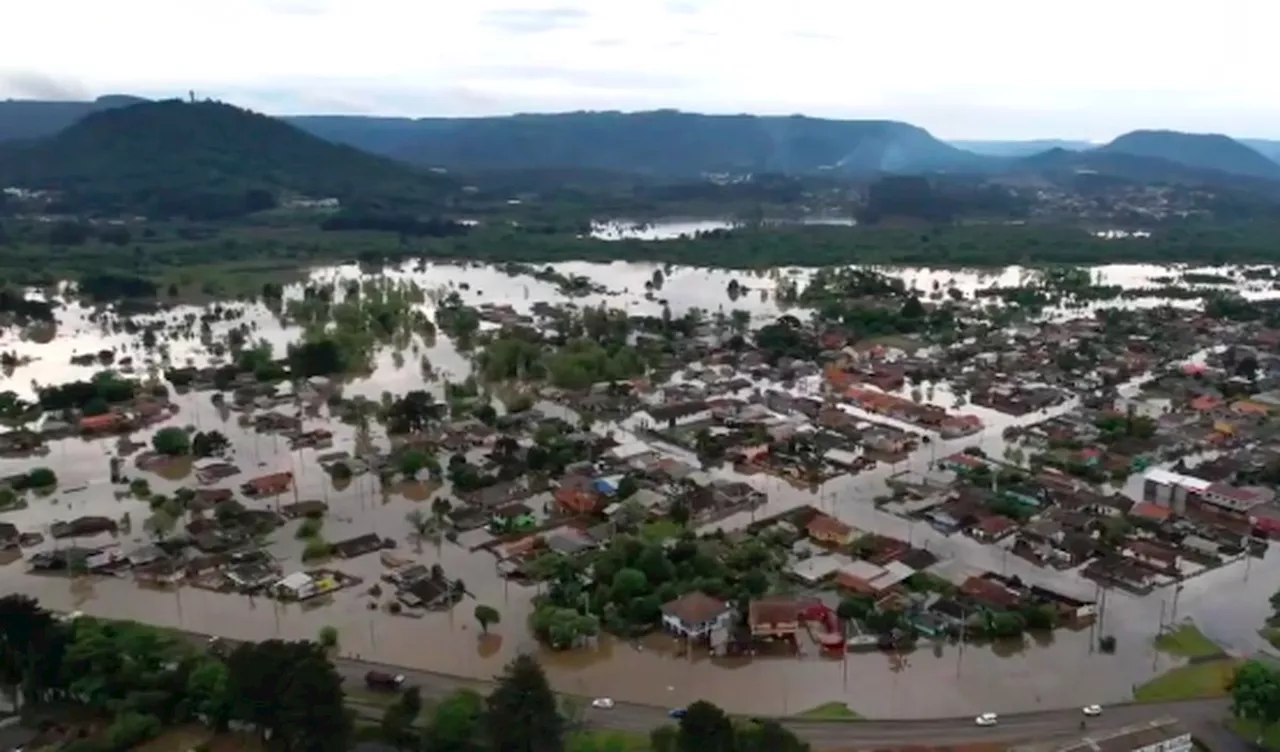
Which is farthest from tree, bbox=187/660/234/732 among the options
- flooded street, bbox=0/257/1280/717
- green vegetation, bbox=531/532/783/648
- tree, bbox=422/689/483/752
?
green vegetation, bbox=531/532/783/648

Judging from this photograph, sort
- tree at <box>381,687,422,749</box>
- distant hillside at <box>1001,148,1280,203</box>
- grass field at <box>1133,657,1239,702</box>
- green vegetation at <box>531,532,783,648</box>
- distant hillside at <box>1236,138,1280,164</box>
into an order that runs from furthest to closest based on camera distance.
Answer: distant hillside at <box>1236,138,1280,164</box> → distant hillside at <box>1001,148,1280,203</box> → green vegetation at <box>531,532,783,648</box> → grass field at <box>1133,657,1239,702</box> → tree at <box>381,687,422,749</box>

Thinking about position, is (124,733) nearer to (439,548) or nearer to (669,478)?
(439,548)

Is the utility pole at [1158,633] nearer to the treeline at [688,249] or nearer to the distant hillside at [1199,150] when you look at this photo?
the treeline at [688,249]

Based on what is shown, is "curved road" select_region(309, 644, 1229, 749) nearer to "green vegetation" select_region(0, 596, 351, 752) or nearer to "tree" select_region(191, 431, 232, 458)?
"green vegetation" select_region(0, 596, 351, 752)

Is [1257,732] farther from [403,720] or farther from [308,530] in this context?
[308,530]

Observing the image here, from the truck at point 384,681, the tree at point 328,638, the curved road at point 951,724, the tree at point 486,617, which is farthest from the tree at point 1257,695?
the tree at point 328,638

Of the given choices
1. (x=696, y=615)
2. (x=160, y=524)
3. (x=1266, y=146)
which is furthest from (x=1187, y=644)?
(x=1266, y=146)

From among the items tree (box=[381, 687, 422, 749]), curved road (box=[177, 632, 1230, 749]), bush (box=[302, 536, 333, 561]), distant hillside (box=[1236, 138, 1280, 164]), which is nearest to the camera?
tree (box=[381, 687, 422, 749])

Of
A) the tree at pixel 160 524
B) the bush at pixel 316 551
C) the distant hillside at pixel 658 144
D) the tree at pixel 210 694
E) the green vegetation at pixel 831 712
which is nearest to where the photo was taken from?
the tree at pixel 210 694
